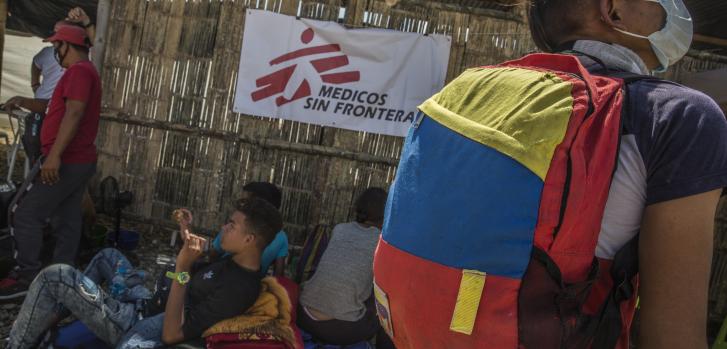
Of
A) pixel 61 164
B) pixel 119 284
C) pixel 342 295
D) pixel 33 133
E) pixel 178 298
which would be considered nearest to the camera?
pixel 178 298

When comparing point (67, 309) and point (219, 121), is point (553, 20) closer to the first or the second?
point (67, 309)

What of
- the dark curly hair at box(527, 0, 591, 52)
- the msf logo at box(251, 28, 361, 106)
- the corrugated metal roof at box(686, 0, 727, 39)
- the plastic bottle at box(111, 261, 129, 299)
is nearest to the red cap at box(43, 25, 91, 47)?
the msf logo at box(251, 28, 361, 106)

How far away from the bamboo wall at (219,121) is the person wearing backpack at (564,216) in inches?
178

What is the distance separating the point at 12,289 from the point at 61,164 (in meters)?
0.89

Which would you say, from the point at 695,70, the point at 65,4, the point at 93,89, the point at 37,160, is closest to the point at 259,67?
the point at 93,89

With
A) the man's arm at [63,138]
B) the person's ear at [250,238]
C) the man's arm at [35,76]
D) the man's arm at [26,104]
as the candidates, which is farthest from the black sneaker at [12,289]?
the man's arm at [35,76]

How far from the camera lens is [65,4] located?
844cm

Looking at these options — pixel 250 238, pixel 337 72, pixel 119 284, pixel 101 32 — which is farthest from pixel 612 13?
pixel 101 32

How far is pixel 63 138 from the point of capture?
13.9 feet

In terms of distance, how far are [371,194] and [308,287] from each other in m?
0.72

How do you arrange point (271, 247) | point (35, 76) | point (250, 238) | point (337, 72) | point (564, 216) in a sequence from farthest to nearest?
point (35, 76) < point (337, 72) < point (271, 247) < point (250, 238) < point (564, 216)

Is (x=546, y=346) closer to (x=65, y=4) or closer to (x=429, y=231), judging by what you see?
(x=429, y=231)

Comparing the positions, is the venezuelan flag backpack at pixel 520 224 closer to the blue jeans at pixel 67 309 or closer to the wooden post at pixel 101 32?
the blue jeans at pixel 67 309

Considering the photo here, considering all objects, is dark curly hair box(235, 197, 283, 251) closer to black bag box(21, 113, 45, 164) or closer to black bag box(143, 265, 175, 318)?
black bag box(143, 265, 175, 318)
